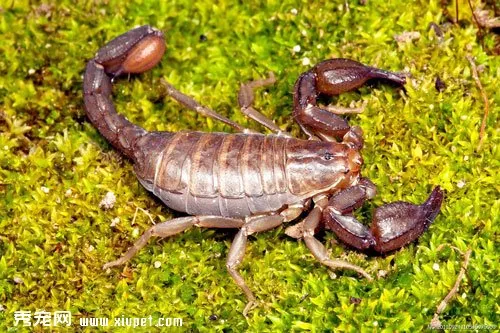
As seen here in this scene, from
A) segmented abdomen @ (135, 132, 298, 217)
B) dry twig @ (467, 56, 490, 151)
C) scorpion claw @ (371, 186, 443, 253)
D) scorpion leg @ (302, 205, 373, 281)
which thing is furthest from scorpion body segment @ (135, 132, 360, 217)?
dry twig @ (467, 56, 490, 151)

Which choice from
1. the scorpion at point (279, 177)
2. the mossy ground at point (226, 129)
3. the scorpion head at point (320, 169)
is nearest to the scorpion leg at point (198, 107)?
the scorpion at point (279, 177)

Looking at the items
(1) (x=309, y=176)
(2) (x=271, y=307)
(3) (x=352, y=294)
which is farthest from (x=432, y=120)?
(2) (x=271, y=307)

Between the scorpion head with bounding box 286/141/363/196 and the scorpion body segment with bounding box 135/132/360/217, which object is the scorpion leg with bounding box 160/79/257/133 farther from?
the scorpion head with bounding box 286/141/363/196

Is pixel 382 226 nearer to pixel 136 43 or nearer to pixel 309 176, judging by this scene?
pixel 309 176

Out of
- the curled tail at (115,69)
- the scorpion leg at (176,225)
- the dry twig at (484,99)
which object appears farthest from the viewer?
the curled tail at (115,69)

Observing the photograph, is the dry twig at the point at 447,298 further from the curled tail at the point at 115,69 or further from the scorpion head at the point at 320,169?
the curled tail at the point at 115,69

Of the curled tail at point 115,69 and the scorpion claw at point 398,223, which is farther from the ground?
the curled tail at point 115,69

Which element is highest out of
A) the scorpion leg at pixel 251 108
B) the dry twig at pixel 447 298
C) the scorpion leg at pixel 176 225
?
the scorpion leg at pixel 251 108
